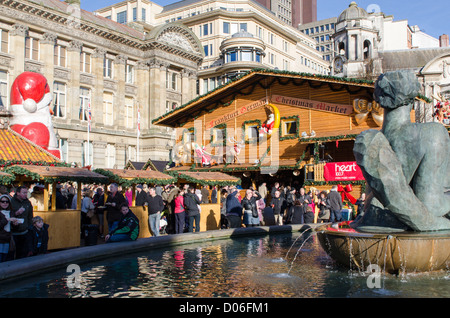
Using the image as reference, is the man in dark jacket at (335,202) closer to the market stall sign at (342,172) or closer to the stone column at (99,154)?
the market stall sign at (342,172)

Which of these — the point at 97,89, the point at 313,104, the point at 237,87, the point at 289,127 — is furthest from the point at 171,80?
the point at 313,104

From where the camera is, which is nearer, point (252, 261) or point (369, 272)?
point (369, 272)

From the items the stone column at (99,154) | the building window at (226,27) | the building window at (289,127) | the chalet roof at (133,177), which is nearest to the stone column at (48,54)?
the stone column at (99,154)

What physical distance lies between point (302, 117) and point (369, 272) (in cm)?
2010

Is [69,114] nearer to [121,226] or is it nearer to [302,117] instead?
[302,117]

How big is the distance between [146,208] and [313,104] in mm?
14706

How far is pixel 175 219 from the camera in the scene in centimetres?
1630

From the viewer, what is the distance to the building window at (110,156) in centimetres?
5168

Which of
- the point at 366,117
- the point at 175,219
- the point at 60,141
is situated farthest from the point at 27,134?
the point at 60,141

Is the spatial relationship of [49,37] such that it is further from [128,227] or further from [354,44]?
[128,227]

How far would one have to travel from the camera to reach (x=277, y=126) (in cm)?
2825

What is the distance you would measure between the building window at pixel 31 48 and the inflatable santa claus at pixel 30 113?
74.0 ft

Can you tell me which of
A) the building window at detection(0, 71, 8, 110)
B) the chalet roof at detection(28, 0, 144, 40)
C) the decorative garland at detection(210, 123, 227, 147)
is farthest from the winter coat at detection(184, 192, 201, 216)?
the chalet roof at detection(28, 0, 144, 40)

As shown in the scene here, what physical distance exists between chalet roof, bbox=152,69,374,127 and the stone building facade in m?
12.0
